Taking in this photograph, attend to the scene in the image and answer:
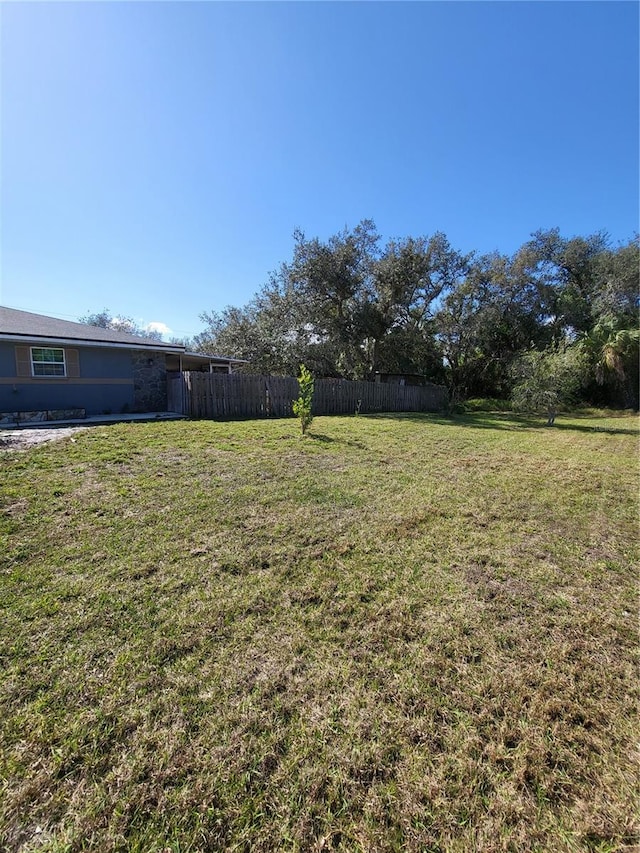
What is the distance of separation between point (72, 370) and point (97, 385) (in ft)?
2.55

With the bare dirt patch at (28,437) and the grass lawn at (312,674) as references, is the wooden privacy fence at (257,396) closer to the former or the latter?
the bare dirt patch at (28,437)

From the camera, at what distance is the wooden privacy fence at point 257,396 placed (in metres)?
10.8

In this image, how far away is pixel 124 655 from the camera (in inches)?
72.8

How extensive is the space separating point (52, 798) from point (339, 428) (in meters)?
8.67

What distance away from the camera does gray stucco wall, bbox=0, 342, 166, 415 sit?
950 cm

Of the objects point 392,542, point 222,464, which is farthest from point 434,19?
point 392,542

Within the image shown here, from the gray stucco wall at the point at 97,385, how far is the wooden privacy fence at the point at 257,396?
0.78 meters

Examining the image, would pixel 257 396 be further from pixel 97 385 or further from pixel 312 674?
pixel 312 674

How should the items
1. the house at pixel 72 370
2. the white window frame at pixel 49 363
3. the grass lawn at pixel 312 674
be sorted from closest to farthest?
1. the grass lawn at pixel 312 674
2. the house at pixel 72 370
3. the white window frame at pixel 49 363

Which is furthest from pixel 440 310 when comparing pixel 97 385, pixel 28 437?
pixel 28 437

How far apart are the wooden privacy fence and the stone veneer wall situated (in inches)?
13.2

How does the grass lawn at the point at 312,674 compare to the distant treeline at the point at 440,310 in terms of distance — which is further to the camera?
the distant treeline at the point at 440,310

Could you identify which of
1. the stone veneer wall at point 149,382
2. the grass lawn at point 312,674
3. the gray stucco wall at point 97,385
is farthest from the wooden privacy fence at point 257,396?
the grass lawn at point 312,674

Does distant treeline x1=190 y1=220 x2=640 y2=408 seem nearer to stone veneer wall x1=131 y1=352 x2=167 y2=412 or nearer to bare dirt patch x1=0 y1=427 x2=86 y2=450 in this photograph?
stone veneer wall x1=131 y1=352 x2=167 y2=412
